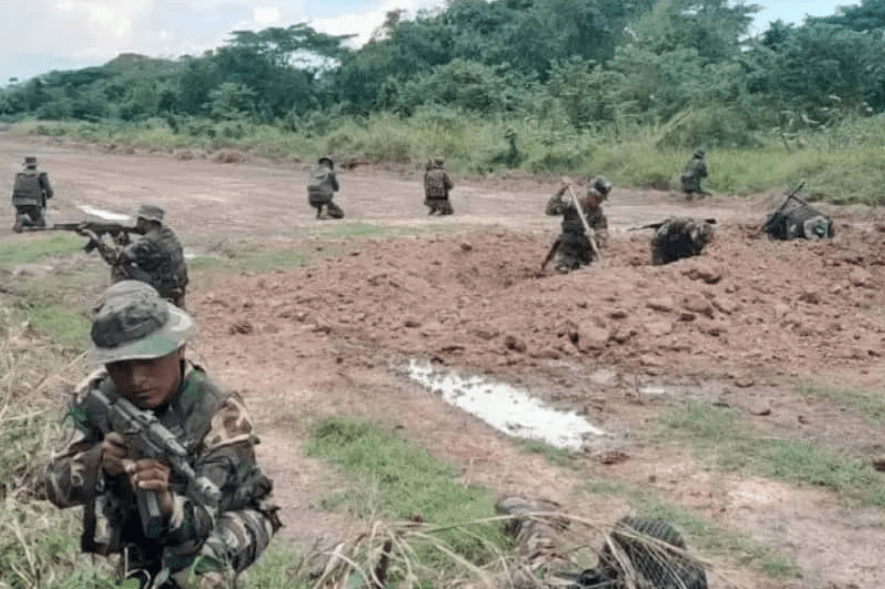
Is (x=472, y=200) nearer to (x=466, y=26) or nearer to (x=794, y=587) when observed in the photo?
(x=794, y=587)

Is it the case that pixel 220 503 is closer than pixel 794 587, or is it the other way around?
pixel 220 503

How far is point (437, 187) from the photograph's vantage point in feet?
54.7

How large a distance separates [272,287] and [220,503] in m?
7.80

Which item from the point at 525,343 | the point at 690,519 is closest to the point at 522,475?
the point at 690,519

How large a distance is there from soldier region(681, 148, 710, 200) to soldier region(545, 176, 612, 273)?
7456 mm

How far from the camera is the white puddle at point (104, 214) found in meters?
17.0

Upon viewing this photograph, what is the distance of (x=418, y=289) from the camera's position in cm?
1034

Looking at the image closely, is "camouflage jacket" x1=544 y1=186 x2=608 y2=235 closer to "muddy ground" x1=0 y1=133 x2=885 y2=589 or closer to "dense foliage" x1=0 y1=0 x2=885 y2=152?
"muddy ground" x1=0 y1=133 x2=885 y2=589

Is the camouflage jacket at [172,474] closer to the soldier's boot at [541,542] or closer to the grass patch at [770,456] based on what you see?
the soldier's boot at [541,542]

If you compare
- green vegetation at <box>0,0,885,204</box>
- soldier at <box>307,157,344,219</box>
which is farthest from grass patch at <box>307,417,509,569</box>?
green vegetation at <box>0,0,885,204</box>

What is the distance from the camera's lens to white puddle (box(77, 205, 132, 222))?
55.7ft

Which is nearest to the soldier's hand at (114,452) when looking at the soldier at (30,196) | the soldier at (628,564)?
the soldier at (628,564)

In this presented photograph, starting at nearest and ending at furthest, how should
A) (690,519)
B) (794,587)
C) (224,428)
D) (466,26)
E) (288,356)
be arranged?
(224,428)
(794,587)
(690,519)
(288,356)
(466,26)

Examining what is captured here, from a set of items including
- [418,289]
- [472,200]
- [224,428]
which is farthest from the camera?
[472,200]
